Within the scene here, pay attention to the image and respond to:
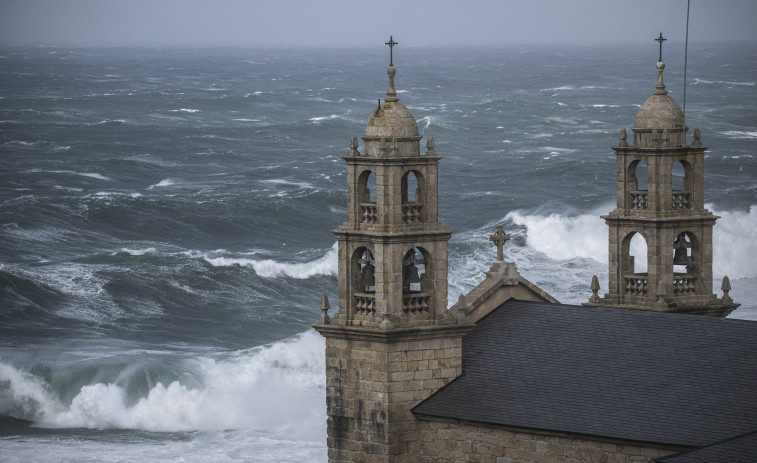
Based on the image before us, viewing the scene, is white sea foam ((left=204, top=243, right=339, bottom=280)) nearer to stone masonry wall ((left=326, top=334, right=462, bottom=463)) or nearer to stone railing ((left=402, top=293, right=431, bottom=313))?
stone railing ((left=402, top=293, right=431, bottom=313))

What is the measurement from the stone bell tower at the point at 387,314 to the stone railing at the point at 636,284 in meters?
6.41

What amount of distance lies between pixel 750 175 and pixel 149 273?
135 feet

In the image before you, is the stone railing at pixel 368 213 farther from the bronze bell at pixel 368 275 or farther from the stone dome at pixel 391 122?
the stone dome at pixel 391 122

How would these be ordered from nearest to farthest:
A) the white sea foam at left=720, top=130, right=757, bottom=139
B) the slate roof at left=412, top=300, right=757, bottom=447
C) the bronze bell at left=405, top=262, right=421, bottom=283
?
the slate roof at left=412, top=300, right=757, bottom=447, the bronze bell at left=405, top=262, right=421, bottom=283, the white sea foam at left=720, top=130, right=757, bottom=139

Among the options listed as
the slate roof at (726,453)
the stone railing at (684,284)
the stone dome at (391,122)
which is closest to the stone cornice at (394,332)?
the stone dome at (391,122)

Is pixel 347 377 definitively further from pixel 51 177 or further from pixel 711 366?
pixel 51 177

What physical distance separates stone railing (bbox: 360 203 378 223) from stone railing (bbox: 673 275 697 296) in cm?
816

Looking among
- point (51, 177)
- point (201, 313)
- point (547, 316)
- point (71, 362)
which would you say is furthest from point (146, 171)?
point (547, 316)

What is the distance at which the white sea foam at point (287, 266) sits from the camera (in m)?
80.6

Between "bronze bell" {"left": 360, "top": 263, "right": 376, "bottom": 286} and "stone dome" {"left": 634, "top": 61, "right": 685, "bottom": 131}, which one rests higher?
"stone dome" {"left": 634, "top": 61, "right": 685, "bottom": 131}

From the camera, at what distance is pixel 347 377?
125 feet

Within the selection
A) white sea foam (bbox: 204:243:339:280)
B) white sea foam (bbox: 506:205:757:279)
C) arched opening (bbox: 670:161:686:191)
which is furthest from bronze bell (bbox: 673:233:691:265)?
arched opening (bbox: 670:161:686:191)

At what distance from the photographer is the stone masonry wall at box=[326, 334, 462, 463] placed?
37625mm

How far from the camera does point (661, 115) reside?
4331 centimetres
